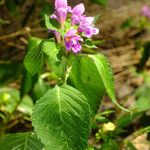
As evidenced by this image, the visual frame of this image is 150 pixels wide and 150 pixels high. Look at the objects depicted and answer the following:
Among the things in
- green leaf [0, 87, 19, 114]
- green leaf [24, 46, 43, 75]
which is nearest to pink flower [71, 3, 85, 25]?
green leaf [24, 46, 43, 75]

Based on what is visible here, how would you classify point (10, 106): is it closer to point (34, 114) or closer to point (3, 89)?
point (3, 89)

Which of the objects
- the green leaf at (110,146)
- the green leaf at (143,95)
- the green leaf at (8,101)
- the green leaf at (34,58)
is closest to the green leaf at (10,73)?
the green leaf at (8,101)

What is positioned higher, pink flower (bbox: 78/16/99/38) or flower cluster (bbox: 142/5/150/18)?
pink flower (bbox: 78/16/99/38)

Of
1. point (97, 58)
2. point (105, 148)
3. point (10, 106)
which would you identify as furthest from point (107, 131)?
point (10, 106)

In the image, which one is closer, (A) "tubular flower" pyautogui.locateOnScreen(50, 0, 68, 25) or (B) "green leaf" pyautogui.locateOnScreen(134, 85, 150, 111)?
(A) "tubular flower" pyautogui.locateOnScreen(50, 0, 68, 25)

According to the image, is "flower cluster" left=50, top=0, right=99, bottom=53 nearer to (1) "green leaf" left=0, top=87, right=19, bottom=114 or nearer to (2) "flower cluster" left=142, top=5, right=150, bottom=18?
(1) "green leaf" left=0, top=87, right=19, bottom=114

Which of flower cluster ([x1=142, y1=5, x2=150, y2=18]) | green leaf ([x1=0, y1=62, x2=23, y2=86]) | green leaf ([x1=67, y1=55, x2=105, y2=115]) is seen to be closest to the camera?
green leaf ([x1=67, y1=55, x2=105, y2=115])

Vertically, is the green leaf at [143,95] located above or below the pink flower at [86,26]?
below

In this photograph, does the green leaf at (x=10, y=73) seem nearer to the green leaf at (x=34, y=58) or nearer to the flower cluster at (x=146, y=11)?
the green leaf at (x=34, y=58)
